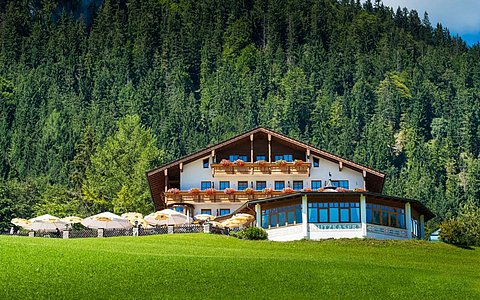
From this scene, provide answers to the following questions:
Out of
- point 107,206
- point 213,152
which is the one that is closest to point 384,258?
point 213,152

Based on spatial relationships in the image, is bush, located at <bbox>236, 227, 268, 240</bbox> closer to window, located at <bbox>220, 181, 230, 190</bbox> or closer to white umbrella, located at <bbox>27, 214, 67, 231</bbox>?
white umbrella, located at <bbox>27, 214, 67, 231</bbox>

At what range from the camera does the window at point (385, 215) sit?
192 ft

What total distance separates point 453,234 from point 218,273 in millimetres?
23602

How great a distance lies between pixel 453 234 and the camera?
5497cm

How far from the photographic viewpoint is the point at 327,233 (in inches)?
2272

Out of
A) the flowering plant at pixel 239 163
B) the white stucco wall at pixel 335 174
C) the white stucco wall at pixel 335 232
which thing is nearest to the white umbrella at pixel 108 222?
the white stucco wall at pixel 335 232

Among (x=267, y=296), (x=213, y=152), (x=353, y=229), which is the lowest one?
(x=267, y=296)

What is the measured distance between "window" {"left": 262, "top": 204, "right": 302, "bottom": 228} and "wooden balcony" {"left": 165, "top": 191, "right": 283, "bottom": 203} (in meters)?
11.7

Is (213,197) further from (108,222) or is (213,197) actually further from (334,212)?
(334,212)

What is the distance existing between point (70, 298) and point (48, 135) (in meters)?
166

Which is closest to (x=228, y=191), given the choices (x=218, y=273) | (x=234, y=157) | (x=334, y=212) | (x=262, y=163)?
(x=262, y=163)

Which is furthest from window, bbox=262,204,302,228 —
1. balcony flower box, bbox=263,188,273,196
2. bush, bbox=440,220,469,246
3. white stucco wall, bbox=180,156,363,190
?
white stucco wall, bbox=180,156,363,190

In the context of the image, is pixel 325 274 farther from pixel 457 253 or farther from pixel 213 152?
pixel 213 152

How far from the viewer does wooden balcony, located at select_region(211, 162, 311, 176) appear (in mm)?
75375
